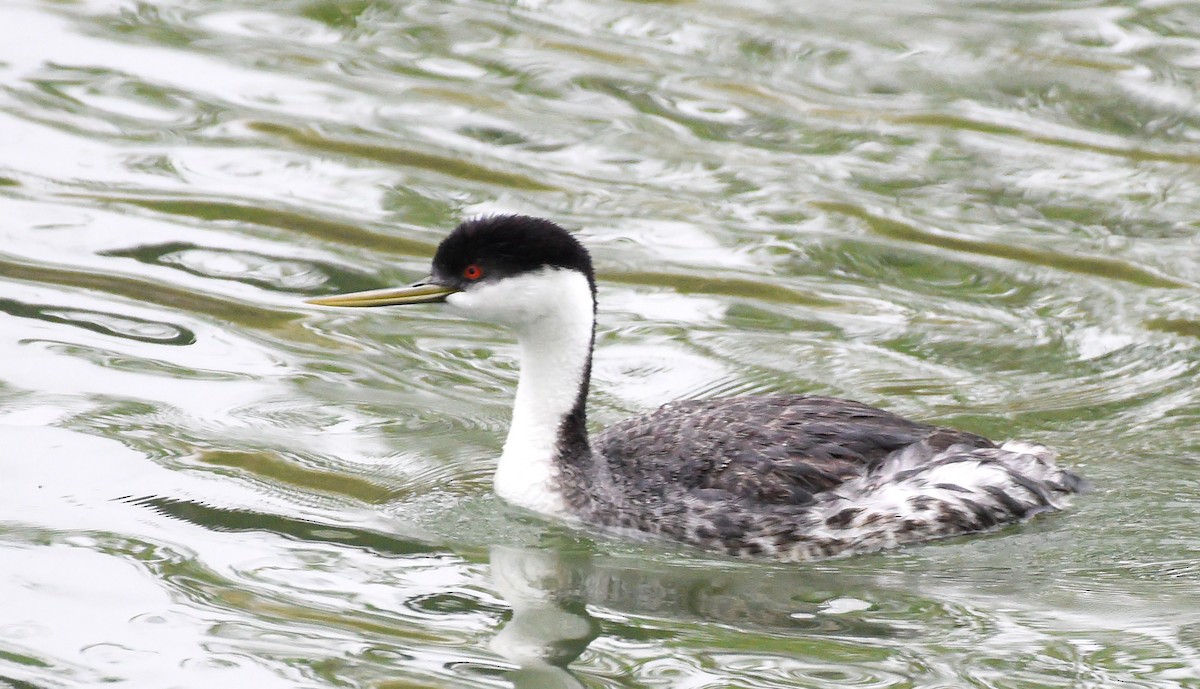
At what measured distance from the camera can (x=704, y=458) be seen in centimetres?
715

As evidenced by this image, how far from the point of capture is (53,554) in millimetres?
6680

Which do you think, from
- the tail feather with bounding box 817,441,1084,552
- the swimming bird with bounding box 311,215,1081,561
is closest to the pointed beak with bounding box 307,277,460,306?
the swimming bird with bounding box 311,215,1081,561

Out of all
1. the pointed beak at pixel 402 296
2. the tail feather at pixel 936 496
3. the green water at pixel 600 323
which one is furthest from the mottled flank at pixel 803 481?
the pointed beak at pixel 402 296

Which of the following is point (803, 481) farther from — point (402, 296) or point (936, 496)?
point (402, 296)

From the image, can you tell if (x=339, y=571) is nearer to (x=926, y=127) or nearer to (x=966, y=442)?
(x=966, y=442)

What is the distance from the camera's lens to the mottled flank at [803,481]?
23.1 feet

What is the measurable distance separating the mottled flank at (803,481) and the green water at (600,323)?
0.11 metres

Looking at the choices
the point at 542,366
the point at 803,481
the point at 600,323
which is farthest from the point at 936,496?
the point at 600,323

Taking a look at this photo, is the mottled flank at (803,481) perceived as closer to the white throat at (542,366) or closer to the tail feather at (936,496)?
the tail feather at (936,496)

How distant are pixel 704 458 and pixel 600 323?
2.18 metres

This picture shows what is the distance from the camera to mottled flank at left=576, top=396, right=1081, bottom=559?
7035 mm

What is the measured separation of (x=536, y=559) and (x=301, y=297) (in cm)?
288

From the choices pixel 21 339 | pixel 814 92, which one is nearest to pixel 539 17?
pixel 814 92

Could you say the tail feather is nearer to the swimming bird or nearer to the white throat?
the swimming bird
